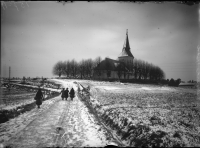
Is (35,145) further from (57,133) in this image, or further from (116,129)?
(116,129)

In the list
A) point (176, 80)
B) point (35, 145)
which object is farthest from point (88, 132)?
point (176, 80)

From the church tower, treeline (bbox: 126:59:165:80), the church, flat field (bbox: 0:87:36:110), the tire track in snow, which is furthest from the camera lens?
the church tower

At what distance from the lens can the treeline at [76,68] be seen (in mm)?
78519

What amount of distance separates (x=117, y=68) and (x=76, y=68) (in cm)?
3411

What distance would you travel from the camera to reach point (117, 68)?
220ft

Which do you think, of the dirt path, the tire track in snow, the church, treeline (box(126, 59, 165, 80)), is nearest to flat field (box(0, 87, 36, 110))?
the tire track in snow

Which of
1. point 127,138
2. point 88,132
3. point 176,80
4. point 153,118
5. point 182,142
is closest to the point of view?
point 182,142

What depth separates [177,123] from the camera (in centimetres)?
604

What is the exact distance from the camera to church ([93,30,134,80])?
62.3 m

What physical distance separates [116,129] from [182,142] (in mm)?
3039

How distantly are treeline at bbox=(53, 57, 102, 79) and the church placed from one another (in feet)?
36.6

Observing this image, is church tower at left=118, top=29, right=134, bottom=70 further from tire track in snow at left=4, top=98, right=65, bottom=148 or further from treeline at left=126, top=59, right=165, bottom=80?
tire track in snow at left=4, top=98, right=65, bottom=148

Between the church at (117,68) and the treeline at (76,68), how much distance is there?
11.2 meters

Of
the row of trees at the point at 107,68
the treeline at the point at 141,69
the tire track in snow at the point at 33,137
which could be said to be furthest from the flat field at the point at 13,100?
the treeline at the point at 141,69
